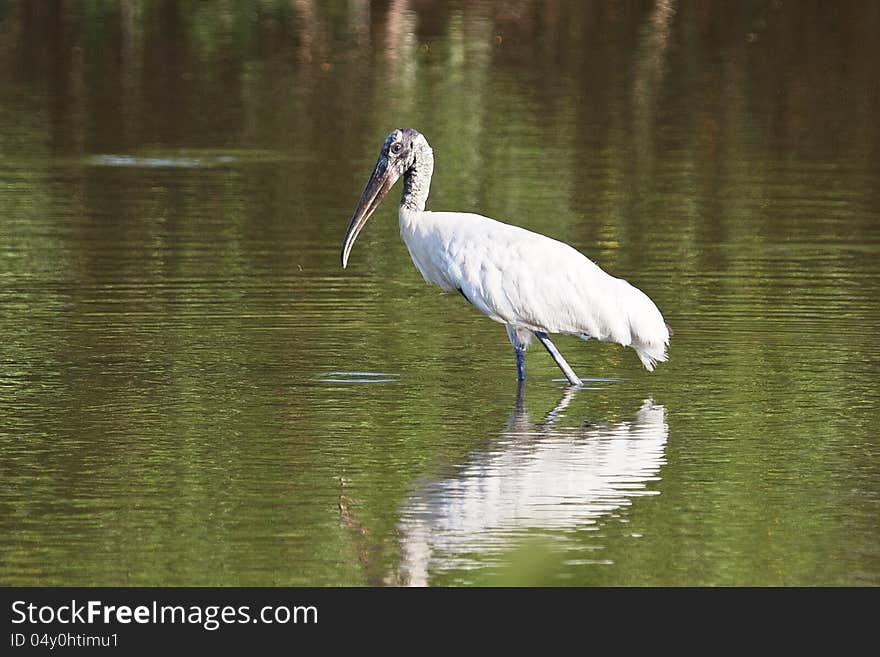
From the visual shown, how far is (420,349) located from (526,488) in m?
3.76

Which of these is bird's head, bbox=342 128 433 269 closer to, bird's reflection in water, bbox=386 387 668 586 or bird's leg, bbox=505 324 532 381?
bird's leg, bbox=505 324 532 381

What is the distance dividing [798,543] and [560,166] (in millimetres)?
14346

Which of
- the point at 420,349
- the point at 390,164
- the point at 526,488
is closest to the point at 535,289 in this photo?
the point at 420,349

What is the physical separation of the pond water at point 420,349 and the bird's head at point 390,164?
2.50ft

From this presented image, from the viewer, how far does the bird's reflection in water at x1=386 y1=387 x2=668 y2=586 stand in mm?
8883

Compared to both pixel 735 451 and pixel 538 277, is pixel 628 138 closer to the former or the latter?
pixel 538 277

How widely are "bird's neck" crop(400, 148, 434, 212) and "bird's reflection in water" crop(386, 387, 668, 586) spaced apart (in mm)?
1796

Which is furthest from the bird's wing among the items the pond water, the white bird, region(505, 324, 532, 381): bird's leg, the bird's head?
the bird's head

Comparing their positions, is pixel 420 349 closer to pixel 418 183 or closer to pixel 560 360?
pixel 418 183

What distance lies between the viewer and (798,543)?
9016 millimetres

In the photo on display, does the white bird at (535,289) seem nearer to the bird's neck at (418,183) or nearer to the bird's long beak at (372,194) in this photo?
the bird's neck at (418,183)

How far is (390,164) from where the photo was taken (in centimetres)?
1352

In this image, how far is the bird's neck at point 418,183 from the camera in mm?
13172
